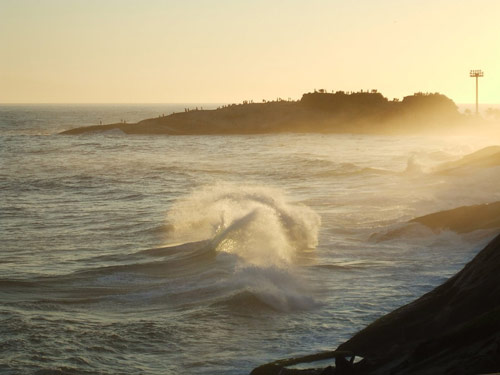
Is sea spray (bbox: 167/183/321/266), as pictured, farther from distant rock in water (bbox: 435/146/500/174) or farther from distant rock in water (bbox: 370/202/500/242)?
distant rock in water (bbox: 435/146/500/174)

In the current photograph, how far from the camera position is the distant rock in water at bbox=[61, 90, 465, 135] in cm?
9269

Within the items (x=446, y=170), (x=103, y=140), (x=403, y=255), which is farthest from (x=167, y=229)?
(x=103, y=140)

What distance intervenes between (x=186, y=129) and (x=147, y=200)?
6287 cm

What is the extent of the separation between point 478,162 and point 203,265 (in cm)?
2274

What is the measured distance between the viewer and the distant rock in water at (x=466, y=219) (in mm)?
20094

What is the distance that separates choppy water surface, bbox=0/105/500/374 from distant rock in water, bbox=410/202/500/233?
Result: 0.50m

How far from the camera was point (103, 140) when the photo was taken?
76000 mm

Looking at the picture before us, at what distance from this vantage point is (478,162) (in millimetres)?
36625

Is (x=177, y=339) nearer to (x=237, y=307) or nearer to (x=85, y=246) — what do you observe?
(x=237, y=307)

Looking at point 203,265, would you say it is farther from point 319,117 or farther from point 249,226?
point 319,117

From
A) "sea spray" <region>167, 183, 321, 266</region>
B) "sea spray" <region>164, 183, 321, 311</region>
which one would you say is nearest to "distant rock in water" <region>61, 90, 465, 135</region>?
"sea spray" <region>164, 183, 321, 311</region>

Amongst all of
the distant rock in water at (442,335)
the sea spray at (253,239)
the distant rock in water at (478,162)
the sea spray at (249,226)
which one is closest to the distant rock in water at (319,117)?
the distant rock in water at (478,162)

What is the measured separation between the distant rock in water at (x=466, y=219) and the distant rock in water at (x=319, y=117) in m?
69.7

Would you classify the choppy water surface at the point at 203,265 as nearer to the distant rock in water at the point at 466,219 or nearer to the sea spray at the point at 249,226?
the sea spray at the point at 249,226
